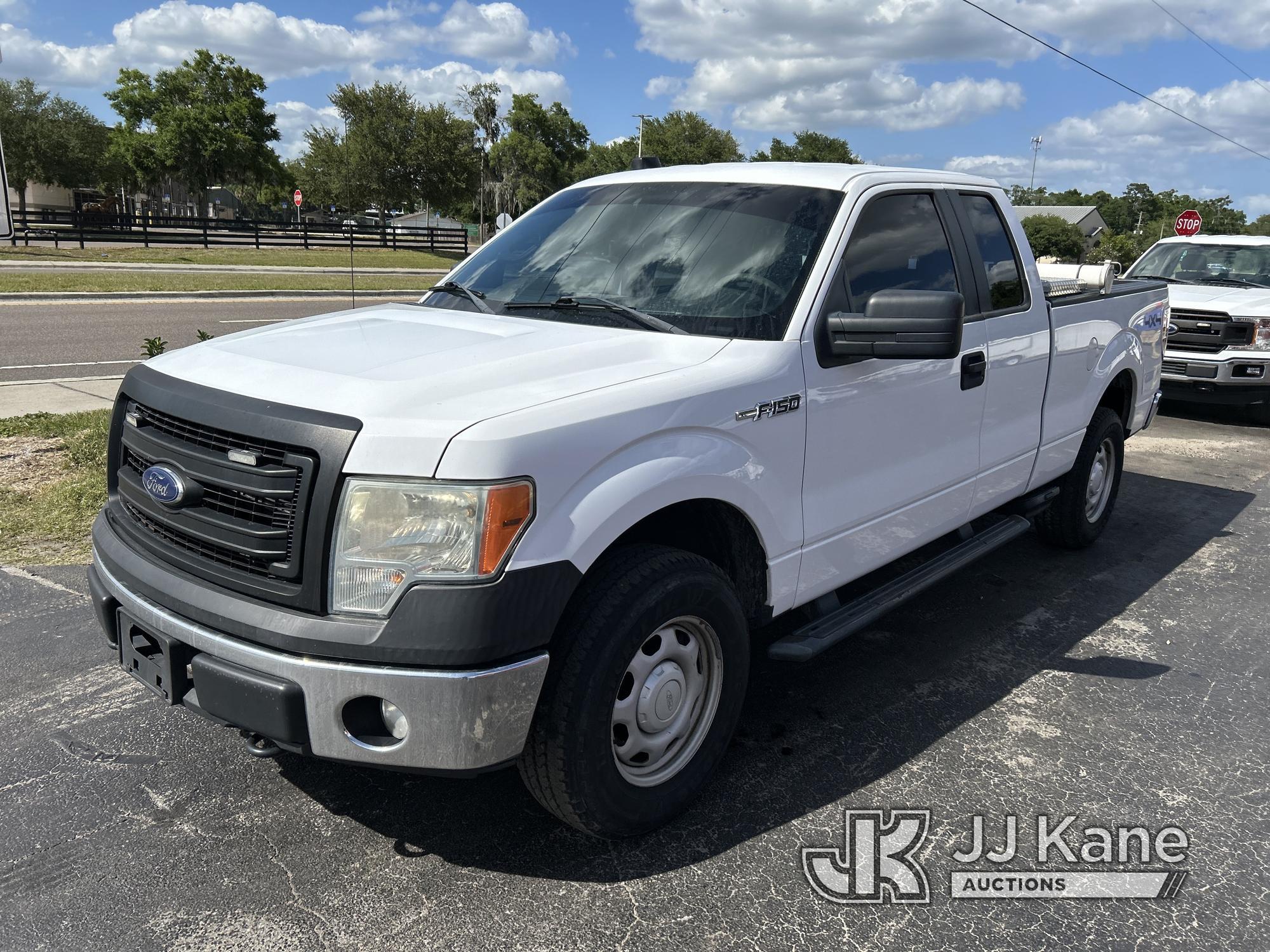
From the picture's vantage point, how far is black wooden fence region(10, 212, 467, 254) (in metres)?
34.2

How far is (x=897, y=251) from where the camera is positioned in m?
3.88

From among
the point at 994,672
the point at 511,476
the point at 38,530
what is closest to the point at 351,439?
the point at 511,476

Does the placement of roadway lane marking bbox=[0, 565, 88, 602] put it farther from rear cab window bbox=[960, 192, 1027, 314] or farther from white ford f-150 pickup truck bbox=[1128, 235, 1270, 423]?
white ford f-150 pickup truck bbox=[1128, 235, 1270, 423]

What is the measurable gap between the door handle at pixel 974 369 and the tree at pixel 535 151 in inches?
3684

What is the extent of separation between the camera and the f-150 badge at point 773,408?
9.90 ft

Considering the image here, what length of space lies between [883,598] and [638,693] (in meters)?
1.34

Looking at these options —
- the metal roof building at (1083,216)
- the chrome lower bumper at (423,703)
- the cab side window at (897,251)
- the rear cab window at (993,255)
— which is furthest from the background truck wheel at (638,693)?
the metal roof building at (1083,216)

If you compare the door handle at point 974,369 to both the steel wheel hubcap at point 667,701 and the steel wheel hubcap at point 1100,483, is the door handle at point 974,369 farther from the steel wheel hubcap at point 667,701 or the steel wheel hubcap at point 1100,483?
the steel wheel hubcap at point 1100,483

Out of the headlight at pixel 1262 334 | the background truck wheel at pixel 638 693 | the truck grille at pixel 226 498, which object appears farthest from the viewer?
the headlight at pixel 1262 334

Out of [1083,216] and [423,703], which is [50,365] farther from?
[1083,216]

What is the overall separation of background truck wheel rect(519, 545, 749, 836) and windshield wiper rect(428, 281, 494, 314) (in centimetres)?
132

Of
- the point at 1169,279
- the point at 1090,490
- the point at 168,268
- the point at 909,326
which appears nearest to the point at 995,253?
the point at 909,326

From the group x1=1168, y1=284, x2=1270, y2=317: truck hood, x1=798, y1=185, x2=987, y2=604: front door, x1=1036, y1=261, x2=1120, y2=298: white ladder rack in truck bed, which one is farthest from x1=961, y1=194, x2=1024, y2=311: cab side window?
x1=1168, y1=284, x2=1270, y2=317: truck hood

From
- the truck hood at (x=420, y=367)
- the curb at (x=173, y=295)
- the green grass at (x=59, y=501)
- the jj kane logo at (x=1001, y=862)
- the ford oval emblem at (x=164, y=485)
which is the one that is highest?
the truck hood at (x=420, y=367)
